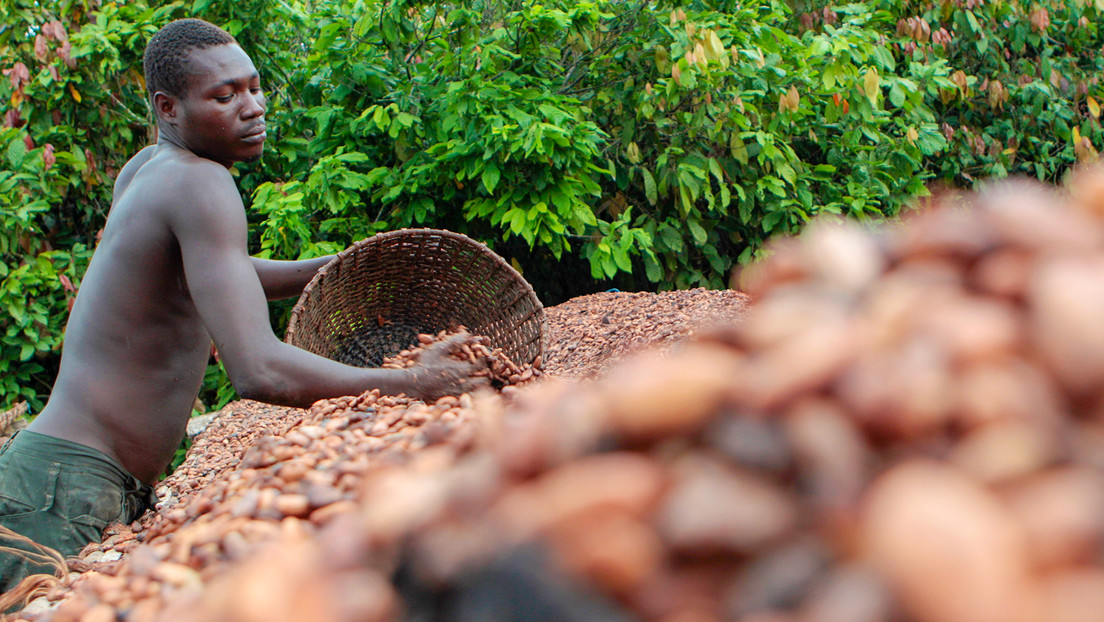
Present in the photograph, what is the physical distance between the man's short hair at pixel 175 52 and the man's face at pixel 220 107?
0.05 ft

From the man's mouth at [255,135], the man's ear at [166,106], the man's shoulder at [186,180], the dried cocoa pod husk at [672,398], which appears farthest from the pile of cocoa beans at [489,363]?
the dried cocoa pod husk at [672,398]

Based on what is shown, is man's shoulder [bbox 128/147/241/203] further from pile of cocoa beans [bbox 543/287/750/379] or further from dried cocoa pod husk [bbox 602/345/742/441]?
dried cocoa pod husk [bbox 602/345/742/441]

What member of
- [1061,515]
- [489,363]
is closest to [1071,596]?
[1061,515]

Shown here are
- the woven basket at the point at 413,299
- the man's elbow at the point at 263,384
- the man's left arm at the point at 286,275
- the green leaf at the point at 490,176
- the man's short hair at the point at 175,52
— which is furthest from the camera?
the green leaf at the point at 490,176

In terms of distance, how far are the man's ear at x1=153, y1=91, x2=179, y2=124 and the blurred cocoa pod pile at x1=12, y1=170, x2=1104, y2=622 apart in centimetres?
156

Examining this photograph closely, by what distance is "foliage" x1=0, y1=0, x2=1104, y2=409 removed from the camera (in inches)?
114

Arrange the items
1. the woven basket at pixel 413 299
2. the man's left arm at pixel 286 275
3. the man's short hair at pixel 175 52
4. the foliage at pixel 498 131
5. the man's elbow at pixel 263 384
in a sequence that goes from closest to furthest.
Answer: the man's elbow at pixel 263 384 → the man's short hair at pixel 175 52 → the woven basket at pixel 413 299 → the man's left arm at pixel 286 275 → the foliage at pixel 498 131

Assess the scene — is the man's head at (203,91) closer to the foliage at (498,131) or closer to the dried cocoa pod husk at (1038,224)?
the foliage at (498,131)

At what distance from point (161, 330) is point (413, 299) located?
0.62m

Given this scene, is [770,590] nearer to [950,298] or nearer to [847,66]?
[950,298]

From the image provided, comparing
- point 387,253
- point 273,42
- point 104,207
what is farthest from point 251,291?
point 104,207

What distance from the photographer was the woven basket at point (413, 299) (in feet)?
5.72

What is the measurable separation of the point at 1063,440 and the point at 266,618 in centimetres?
28

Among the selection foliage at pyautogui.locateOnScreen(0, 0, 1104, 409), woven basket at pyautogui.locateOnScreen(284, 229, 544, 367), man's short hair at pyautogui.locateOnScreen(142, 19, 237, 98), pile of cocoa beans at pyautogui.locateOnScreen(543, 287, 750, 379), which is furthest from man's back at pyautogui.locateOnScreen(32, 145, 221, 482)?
foliage at pyautogui.locateOnScreen(0, 0, 1104, 409)
